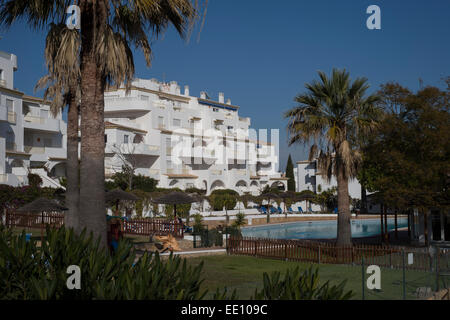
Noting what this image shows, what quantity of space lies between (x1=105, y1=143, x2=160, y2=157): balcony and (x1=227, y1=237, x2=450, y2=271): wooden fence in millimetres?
30373

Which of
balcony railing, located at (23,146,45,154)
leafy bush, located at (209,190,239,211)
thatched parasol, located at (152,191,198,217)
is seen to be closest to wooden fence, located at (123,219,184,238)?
thatched parasol, located at (152,191,198,217)

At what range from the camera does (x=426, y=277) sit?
35.6ft

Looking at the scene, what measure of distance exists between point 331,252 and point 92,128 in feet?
34.2

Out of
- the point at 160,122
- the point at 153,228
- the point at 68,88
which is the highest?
the point at 160,122

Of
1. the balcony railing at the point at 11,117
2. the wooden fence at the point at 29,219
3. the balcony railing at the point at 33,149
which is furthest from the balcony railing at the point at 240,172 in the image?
the wooden fence at the point at 29,219

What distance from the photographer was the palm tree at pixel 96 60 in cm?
980

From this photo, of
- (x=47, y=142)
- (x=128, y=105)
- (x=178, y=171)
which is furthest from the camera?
(x=178, y=171)

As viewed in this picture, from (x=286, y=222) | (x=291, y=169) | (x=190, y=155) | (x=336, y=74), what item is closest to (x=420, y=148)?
(x=336, y=74)

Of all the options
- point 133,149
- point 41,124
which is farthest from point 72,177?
point 133,149

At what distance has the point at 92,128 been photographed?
993cm

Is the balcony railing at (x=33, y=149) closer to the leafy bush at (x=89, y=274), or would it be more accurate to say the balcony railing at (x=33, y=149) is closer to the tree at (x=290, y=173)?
the leafy bush at (x=89, y=274)

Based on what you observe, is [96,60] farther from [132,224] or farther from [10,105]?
[10,105]

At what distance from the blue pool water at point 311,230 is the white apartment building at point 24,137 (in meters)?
17.5

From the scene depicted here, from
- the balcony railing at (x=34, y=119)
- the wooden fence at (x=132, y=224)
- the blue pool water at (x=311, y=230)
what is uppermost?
the balcony railing at (x=34, y=119)
